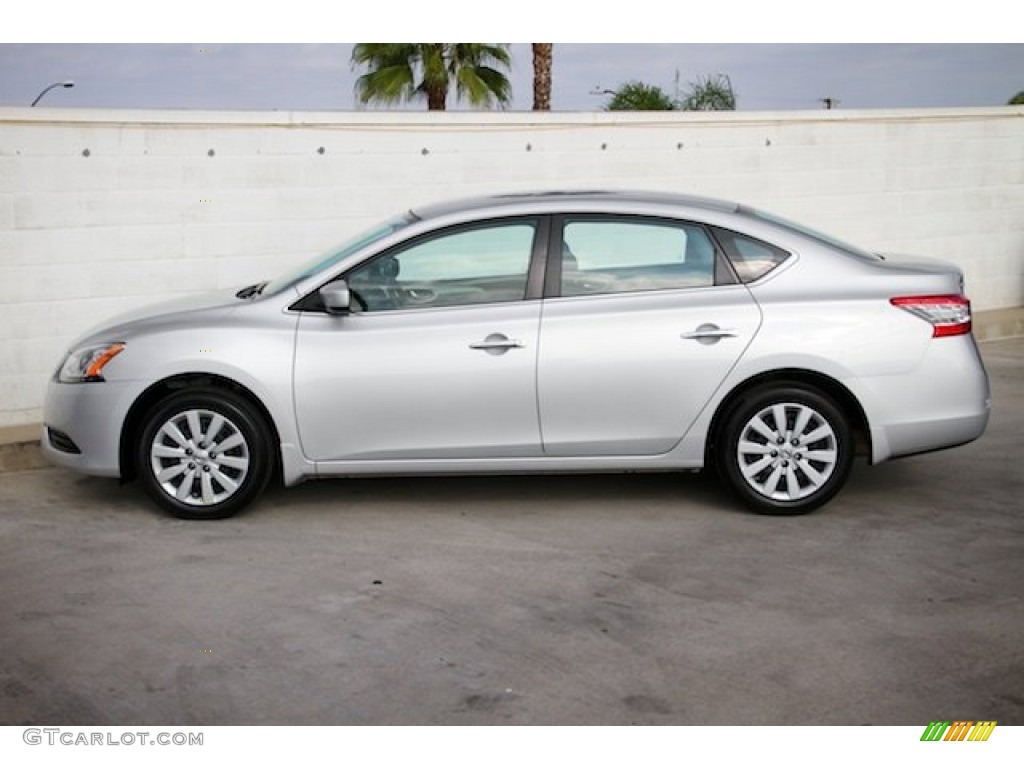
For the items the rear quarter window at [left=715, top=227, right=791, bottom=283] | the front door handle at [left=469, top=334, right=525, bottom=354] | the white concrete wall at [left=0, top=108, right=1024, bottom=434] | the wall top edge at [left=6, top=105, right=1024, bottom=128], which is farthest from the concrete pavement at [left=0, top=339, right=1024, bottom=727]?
the wall top edge at [left=6, top=105, right=1024, bottom=128]

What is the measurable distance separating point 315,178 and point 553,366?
4314 millimetres

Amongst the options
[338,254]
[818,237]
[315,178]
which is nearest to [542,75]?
[315,178]

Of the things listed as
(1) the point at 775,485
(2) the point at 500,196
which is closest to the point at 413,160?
(2) the point at 500,196

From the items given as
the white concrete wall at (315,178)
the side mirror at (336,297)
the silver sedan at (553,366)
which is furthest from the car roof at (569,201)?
the white concrete wall at (315,178)

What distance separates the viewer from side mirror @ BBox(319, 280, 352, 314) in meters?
6.68

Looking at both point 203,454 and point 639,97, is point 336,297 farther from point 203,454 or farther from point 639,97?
point 639,97

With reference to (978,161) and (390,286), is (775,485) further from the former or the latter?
(978,161)

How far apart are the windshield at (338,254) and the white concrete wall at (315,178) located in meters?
2.79

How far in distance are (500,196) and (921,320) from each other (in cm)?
224

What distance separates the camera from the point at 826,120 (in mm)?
12586

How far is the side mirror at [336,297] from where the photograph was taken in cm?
668

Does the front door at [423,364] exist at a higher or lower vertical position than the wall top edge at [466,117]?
lower
